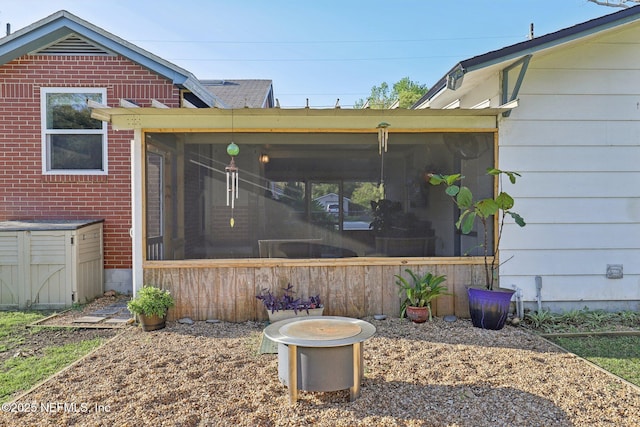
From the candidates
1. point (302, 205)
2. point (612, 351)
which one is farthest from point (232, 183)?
point (612, 351)

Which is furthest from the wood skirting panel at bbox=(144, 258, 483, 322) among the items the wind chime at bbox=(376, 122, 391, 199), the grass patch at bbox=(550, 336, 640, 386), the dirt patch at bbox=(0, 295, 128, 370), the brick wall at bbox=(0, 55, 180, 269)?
the brick wall at bbox=(0, 55, 180, 269)

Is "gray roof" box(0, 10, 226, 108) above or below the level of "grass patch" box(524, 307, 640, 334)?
above

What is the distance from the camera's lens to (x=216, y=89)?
11328mm

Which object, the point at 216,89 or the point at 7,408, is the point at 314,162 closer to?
the point at 7,408

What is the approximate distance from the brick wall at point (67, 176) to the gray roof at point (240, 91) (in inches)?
115

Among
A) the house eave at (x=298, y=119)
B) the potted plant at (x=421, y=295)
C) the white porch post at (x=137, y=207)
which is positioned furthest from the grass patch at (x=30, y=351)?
the potted plant at (x=421, y=295)

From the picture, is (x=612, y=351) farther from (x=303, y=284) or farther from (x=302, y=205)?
(x=302, y=205)

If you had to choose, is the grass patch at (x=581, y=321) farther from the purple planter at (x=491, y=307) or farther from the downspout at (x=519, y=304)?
the purple planter at (x=491, y=307)

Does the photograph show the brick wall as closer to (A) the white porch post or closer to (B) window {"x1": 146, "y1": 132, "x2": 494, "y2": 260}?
(A) the white porch post

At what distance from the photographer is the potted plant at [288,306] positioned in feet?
15.9

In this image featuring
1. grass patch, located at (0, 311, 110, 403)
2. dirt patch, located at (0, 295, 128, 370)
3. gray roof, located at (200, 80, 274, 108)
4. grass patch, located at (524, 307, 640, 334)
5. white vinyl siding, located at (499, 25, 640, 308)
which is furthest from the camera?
gray roof, located at (200, 80, 274, 108)

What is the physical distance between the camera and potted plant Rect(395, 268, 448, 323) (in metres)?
4.92

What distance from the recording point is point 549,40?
15.4ft

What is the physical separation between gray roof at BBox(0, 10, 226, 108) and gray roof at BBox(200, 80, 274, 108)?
295 centimetres
